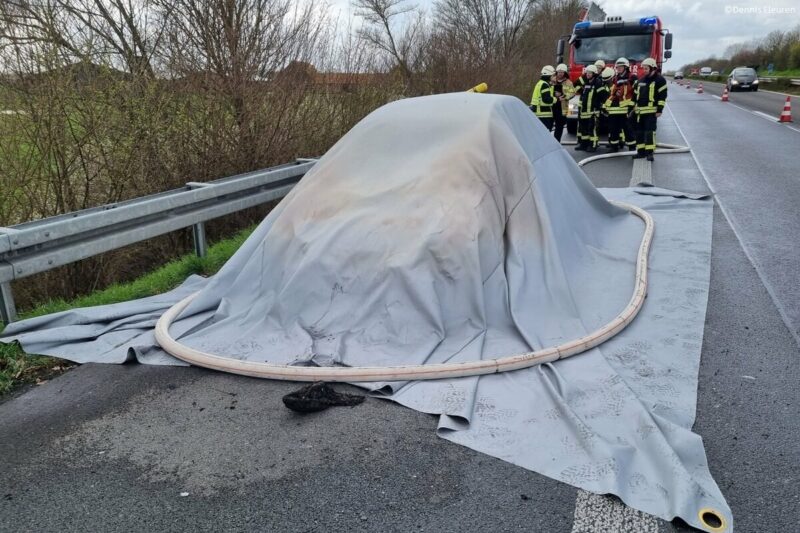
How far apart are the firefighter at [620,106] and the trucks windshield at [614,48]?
10.7 feet

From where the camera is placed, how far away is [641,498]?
2.56 m

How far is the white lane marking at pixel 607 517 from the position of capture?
94.3 inches

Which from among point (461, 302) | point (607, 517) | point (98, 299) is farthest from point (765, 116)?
point (607, 517)

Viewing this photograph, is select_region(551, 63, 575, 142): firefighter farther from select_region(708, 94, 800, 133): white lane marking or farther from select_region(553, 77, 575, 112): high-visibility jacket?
select_region(708, 94, 800, 133): white lane marking

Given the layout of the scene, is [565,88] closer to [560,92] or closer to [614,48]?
[560,92]

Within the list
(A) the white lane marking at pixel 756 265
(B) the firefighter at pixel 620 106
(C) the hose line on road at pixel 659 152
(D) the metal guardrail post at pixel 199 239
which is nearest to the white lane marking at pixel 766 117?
(C) the hose line on road at pixel 659 152

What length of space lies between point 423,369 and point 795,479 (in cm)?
184

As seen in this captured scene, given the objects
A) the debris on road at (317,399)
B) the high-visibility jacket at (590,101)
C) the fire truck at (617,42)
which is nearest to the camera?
the debris on road at (317,399)

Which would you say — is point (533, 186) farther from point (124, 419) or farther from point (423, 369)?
point (124, 419)

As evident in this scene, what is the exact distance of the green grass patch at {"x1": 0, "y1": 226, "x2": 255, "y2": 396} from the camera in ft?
12.7

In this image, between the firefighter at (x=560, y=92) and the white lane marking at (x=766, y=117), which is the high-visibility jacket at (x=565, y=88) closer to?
the firefighter at (x=560, y=92)

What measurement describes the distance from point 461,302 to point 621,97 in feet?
34.9

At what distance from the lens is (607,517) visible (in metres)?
2.46

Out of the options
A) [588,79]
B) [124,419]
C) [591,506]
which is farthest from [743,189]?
[124,419]
